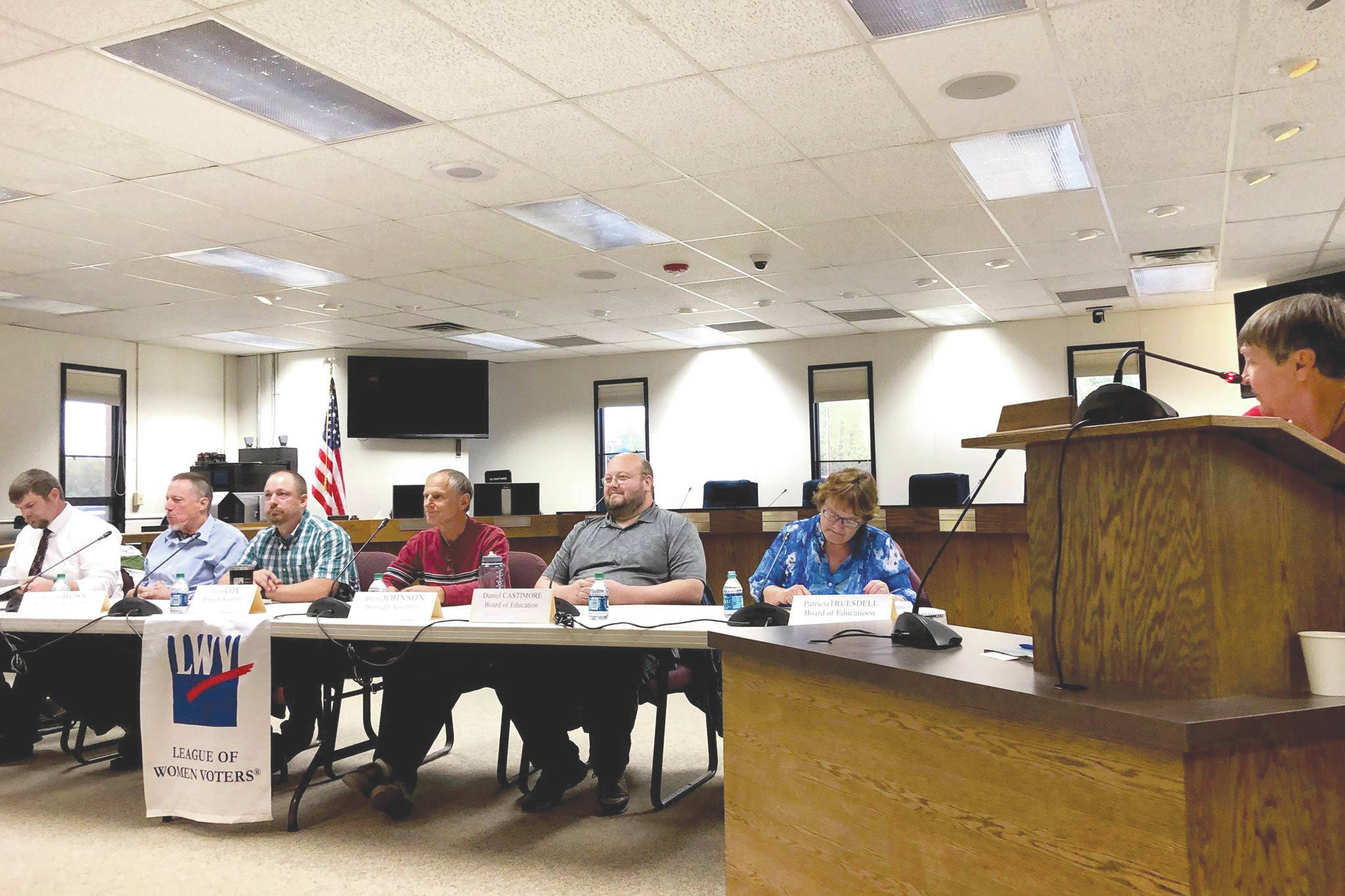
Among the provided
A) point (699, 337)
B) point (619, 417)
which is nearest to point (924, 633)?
point (699, 337)

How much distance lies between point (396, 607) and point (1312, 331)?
2.57 m

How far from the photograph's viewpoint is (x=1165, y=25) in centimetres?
343

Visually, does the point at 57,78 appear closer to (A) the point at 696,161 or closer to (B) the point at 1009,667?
(A) the point at 696,161

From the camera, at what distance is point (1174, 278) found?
25.7ft

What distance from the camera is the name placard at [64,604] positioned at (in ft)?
11.8

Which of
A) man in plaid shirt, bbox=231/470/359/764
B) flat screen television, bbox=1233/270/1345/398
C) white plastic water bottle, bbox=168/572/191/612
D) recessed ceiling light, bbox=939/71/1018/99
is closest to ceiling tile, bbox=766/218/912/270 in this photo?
recessed ceiling light, bbox=939/71/1018/99

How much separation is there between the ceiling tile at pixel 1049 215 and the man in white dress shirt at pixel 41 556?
5024mm

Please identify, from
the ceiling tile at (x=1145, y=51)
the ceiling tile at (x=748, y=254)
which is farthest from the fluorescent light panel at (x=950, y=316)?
the ceiling tile at (x=1145, y=51)

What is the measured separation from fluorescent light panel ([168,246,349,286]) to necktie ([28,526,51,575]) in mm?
2364

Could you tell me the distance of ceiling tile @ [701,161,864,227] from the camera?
5.00m

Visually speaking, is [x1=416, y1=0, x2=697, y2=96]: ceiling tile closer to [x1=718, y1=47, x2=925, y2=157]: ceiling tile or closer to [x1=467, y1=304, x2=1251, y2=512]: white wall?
[x1=718, y1=47, x2=925, y2=157]: ceiling tile

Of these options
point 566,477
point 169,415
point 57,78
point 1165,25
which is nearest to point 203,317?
point 169,415

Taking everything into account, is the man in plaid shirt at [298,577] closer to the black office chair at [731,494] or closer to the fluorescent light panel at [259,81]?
the fluorescent light panel at [259,81]

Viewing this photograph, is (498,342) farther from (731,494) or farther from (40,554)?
(40,554)
